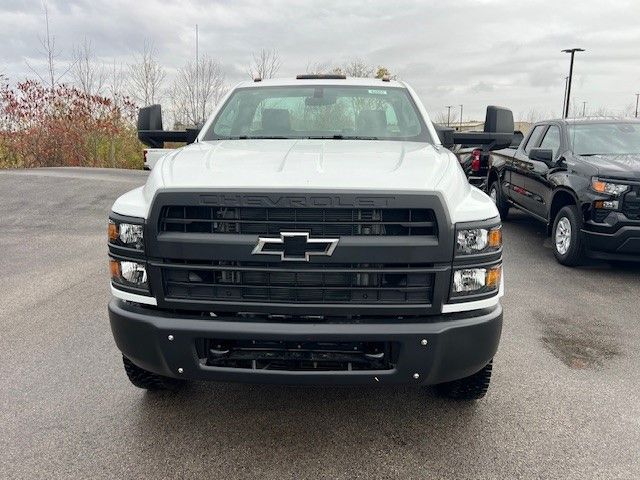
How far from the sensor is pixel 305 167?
2.75 meters

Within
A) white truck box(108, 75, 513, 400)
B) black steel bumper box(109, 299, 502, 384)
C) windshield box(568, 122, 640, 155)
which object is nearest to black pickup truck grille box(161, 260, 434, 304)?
white truck box(108, 75, 513, 400)

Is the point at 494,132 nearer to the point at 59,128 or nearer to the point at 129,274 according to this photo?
the point at 129,274

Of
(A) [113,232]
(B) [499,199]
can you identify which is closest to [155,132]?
(A) [113,232]

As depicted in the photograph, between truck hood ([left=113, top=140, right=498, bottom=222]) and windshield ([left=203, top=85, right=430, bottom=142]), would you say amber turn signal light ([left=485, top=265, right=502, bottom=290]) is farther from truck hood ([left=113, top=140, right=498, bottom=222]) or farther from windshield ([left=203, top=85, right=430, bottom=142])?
windshield ([left=203, top=85, right=430, bottom=142])

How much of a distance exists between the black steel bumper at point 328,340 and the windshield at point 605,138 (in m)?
5.12

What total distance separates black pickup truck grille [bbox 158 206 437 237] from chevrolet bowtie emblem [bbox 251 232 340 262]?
0.05 m

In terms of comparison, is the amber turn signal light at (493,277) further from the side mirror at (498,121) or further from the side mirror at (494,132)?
the side mirror at (498,121)

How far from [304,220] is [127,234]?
88 cm

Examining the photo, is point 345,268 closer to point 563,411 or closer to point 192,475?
point 192,475

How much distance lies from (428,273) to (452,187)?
0.48 m

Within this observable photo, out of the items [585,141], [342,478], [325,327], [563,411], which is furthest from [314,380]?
[585,141]

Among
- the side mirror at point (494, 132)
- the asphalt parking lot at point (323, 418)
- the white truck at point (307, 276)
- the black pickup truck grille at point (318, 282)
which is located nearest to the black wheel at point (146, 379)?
the asphalt parking lot at point (323, 418)

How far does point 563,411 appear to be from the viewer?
3.17 meters

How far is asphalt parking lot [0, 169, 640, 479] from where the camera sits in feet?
8.70
